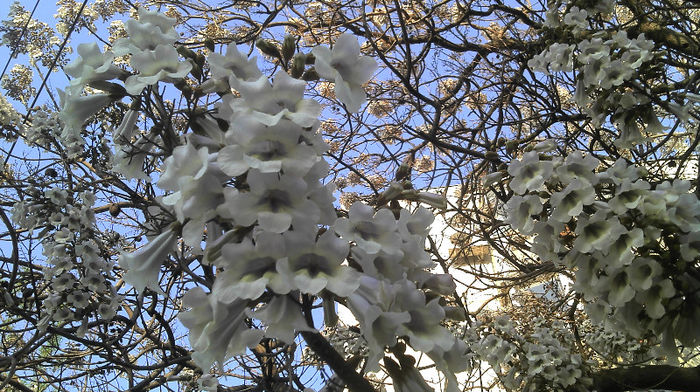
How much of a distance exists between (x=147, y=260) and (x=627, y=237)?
1.31 meters

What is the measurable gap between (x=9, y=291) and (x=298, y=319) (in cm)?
275

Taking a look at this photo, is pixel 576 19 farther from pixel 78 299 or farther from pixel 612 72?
pixel 78 299

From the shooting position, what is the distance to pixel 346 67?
44.9 inches

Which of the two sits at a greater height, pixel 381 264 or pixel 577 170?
pixel 577 170

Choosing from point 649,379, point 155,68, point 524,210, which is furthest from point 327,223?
point 649,379

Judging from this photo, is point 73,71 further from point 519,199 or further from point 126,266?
point 519,199

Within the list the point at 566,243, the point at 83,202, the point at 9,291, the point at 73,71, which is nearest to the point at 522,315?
the point at 566,243

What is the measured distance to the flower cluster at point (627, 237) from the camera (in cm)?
156

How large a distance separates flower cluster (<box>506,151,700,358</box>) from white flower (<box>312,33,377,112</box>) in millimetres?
802

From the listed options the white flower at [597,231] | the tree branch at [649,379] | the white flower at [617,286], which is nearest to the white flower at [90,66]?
the white flower at [597,231]

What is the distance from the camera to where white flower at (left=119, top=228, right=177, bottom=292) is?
110 cm

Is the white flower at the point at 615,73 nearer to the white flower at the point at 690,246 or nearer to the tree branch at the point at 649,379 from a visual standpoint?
the white flower at the point at 690,246

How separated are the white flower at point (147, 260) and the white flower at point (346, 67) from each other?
45 centimetres

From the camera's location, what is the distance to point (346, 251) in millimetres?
926
